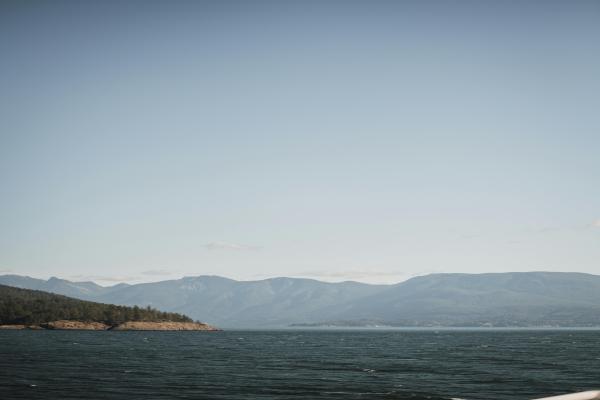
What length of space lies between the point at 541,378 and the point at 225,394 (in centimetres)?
3882

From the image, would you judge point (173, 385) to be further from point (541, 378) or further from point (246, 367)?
point (541, 378)

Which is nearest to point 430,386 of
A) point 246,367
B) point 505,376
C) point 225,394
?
point 505,376

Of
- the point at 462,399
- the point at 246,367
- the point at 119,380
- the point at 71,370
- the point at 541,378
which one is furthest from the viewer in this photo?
the point at 246,367

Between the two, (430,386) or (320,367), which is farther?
(320,367)

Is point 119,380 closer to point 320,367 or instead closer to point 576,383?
point 320,367

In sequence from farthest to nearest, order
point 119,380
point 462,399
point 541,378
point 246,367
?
point 246,367 → point 541,378 → point 119,380 → point 462,399

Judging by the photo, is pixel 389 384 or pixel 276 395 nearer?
pixel 276 395

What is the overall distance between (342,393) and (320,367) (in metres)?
32.8

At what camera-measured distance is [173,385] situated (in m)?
61.4

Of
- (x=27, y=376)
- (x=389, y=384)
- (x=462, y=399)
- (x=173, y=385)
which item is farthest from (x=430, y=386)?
(x=27, y=376)

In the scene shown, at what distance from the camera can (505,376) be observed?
238 ft

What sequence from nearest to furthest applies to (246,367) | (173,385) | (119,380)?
1. (173,385)
2. (119,380)
3. (246,367)

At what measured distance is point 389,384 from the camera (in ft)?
209

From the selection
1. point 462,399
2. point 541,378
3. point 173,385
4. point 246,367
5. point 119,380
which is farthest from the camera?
point 246,367
